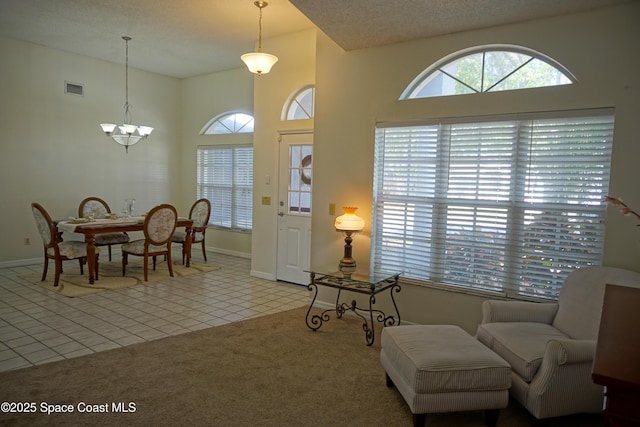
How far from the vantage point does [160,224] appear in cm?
560

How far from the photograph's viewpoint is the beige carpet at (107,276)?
501 centimetres

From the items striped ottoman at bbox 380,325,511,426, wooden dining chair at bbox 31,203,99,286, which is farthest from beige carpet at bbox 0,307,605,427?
wooden dining chair at bbox 31,203,99,286

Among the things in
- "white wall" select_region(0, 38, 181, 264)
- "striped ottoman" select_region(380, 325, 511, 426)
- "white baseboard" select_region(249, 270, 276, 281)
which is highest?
"white wall" select_region(0, 38, 181, 264)

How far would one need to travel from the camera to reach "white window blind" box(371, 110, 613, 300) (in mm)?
3098

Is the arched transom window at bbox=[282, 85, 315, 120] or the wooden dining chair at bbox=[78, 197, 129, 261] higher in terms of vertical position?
the arched transom window at bbox=[282, 85, 315, 120]

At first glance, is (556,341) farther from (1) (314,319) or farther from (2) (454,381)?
(1) (314,319)

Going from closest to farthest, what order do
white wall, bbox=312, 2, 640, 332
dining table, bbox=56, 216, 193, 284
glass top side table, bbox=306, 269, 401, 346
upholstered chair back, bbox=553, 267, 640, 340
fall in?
upholstered chair back, bbox=553, 267, 640, 340 < white wall, bbox=312, 2, 640, 332 < glass top side table, bbox=306, 269, 401, 346 < dining table, bbox=56, 216, 193, 284

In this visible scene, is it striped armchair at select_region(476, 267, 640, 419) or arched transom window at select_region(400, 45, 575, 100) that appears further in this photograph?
arched transom window at select_region(400, 45, 575, 100)

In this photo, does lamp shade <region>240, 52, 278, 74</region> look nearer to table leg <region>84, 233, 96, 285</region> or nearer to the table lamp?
the table lamp

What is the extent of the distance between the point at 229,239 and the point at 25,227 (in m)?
3.05

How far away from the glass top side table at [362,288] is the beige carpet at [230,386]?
1.04 ft

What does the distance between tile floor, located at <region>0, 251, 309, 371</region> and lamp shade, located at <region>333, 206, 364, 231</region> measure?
123 cm

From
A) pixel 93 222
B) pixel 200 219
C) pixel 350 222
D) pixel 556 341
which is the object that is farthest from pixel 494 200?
pixel 93 222

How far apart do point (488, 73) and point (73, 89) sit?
6.17 metres
